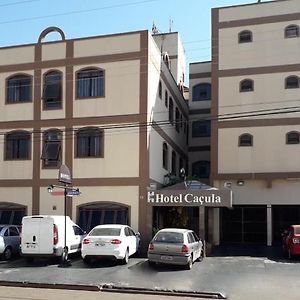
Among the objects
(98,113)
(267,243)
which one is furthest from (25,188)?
(267,243)

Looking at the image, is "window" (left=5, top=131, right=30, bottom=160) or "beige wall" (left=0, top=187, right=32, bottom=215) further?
"window" (left=5, top=131, right=30, bottom=160)

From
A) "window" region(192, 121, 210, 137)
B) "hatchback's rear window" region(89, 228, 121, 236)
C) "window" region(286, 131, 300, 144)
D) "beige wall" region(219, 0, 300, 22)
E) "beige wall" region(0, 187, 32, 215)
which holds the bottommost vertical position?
"hatchback's rear window" region(89, 228, 121, 236)

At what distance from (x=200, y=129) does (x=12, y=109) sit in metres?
17.4

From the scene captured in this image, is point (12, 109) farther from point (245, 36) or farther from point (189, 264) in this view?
point (189, 264)

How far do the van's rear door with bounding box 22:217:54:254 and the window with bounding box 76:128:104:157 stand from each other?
7059 mm

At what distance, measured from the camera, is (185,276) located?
59.9 ft

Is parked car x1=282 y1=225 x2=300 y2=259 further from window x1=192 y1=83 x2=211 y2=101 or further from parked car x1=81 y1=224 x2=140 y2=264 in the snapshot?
window x1=192 y1=83 x2=211 y2=101

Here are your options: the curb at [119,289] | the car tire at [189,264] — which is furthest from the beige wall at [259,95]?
the curb at [119,289]

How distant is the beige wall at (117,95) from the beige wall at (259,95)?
644 cm

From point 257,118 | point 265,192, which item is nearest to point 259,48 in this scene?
point 257,118

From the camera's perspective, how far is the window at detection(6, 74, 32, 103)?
2969cm

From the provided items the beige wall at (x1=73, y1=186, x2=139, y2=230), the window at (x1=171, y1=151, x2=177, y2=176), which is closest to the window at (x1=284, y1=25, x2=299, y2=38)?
the window at (x1=171, y1=151, x2=177, y2=176)

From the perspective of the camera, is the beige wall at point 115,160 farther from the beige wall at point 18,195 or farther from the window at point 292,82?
the window at point 292,82

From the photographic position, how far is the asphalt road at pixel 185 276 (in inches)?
625
